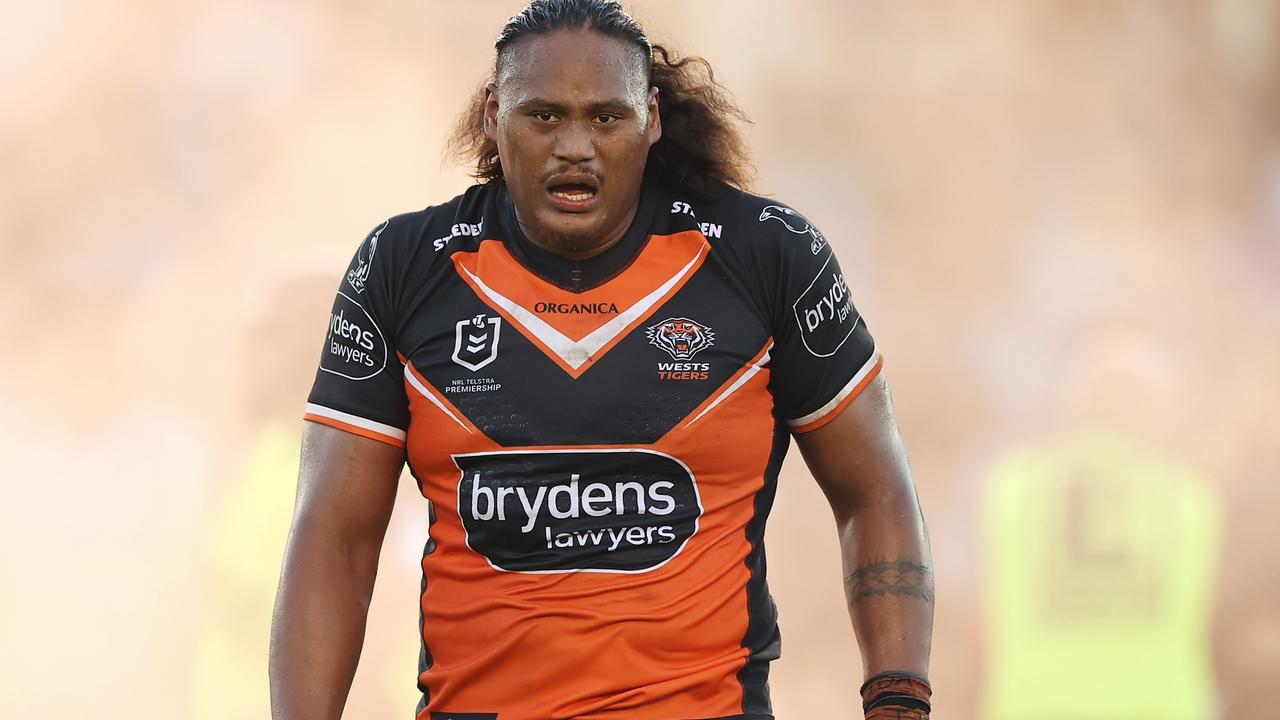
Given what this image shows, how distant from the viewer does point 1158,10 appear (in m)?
4.94

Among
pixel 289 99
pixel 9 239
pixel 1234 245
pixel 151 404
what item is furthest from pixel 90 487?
pixel 1234 245

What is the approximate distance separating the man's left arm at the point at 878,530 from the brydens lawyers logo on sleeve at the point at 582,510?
271 mm

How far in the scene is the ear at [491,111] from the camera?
2.32 meters

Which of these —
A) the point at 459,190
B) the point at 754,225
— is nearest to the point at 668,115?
the point at 754,225

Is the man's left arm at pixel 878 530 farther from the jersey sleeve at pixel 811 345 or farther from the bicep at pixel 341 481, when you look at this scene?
the bicep at pixel 341 481

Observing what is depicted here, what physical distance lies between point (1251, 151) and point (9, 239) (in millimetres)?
4157

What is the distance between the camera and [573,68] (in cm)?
220

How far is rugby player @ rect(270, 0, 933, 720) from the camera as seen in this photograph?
6.77 ft

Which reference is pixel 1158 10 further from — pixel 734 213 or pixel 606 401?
pixel 606 401

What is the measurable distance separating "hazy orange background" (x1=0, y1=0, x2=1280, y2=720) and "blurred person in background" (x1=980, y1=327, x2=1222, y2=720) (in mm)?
31

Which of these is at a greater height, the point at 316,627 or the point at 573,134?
the point at 573,134

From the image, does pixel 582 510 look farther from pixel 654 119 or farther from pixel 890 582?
pixel 654 119

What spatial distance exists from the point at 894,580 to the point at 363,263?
0.96 meters

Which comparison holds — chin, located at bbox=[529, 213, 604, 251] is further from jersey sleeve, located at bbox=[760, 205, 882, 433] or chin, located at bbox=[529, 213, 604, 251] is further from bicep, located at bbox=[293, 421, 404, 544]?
bicep, located at bbox=[293, 421, 404, 544]
